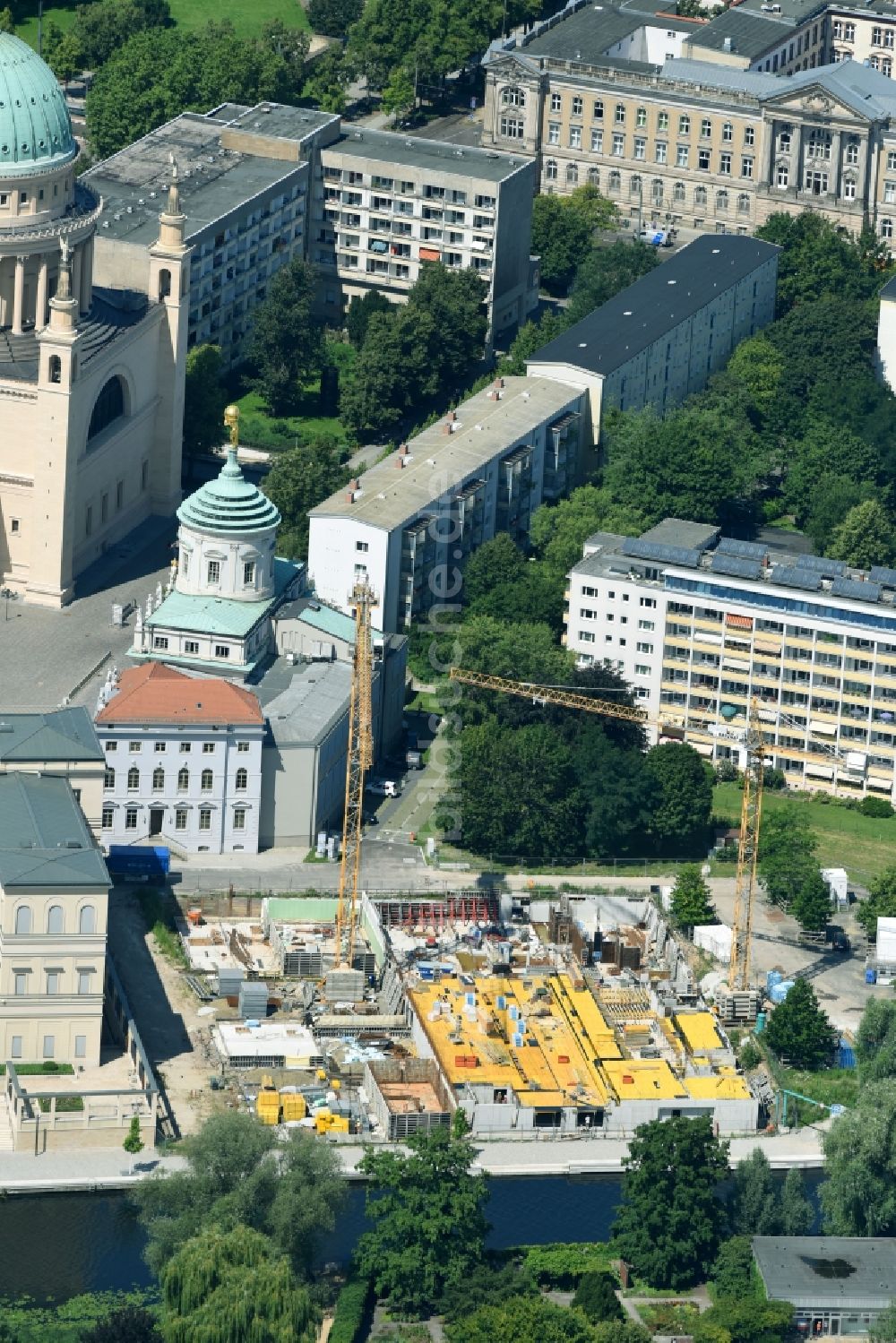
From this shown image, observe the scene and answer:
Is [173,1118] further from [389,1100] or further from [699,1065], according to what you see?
[699,1065]

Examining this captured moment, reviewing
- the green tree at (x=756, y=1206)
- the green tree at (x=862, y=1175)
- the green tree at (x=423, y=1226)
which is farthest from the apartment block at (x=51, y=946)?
the green tree at (x=862, y=1175)

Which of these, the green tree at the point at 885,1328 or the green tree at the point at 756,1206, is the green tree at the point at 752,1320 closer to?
the green tree at the point at 885,1328

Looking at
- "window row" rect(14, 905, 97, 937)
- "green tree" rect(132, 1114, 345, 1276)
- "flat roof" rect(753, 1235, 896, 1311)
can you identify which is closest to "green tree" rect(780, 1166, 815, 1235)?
"flat roof" rect(753, 1235, 896, 1311)

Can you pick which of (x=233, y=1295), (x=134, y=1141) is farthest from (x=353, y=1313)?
(x=134, y=1141)

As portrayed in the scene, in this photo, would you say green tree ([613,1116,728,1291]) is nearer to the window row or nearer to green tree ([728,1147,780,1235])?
green tree ([728,1147,780,1235])

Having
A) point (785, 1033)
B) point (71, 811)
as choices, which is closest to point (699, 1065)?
point (785, 1033)

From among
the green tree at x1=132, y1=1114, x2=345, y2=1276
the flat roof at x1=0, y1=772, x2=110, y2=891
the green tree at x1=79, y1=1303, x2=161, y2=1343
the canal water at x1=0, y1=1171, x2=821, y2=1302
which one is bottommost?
the canal water at x1=0, y1=1171, x2=821, y2=1302

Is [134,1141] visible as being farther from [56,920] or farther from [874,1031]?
[874,1031]
